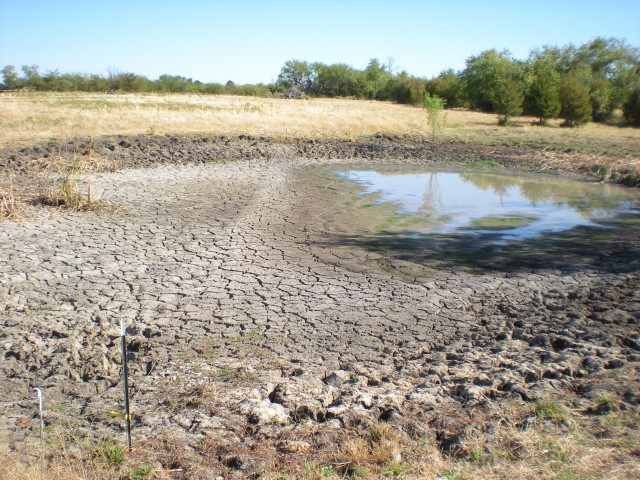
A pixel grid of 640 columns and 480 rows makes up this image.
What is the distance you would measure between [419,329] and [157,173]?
11.4 metres

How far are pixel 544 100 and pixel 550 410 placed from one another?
106ft

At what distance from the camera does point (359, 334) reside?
6129 millimetres

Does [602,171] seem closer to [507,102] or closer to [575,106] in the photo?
[507,102]

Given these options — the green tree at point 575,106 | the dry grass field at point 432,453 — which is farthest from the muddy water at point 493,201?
the green tree at point 575,106

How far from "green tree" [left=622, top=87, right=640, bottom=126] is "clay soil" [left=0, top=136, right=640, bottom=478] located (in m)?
30.0

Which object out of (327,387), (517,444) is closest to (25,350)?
(327,387)

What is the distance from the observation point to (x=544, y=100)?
3334 centimetres

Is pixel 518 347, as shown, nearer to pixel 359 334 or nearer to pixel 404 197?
pixel 359 334

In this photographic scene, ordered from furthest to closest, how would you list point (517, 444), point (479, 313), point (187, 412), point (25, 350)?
point (479, 313), point (25, 350), point (187, 412), point (517, 444)

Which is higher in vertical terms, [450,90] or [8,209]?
[450,90]

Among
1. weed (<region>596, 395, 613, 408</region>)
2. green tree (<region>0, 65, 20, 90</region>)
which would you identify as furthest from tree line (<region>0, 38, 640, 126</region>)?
weed (<region>596, 395, 613, 408</region>)

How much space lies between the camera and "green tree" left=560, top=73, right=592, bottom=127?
32875 millimetres

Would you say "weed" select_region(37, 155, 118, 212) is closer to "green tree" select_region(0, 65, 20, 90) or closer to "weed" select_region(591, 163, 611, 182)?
"weed" select_region(591, 163, 611, 182)

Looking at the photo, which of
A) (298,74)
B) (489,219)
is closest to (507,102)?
(489,219)
